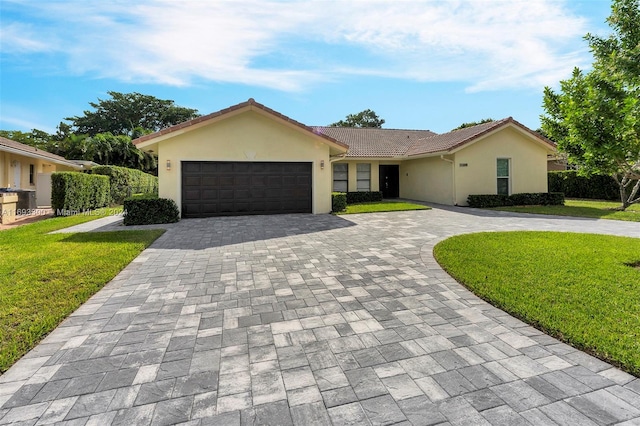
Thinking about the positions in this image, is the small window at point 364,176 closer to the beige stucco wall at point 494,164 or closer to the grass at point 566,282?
the beige stucco wall at point 494,164

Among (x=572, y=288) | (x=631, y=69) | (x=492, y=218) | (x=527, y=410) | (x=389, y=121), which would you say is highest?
(x=389, y=121)

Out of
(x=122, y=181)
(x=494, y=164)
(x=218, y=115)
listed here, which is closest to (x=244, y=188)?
(x=218, y=115)

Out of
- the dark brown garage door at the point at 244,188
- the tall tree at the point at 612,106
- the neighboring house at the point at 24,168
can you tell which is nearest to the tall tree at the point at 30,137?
the neighboring house at the point at 24,168

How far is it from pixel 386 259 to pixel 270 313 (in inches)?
123

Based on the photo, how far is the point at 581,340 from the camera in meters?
2.98

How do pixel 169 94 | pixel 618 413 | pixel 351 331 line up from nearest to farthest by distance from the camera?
pixel 618 413, pixel 351 331, pixel 169 94

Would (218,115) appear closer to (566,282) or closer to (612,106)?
(612,106)

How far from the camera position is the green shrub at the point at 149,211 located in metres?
10.6

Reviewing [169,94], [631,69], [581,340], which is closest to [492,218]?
[631,69]

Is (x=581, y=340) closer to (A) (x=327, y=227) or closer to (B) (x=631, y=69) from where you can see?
(B) (x=631, y=69)

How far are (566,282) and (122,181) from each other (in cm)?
2192

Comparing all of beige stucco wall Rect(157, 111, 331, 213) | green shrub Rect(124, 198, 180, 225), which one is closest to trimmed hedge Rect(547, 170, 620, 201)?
beige stucco wall Rect(157, 111, 331, 213)

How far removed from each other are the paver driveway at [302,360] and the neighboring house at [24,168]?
51.0 ft

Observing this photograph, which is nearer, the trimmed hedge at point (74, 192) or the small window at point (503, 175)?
the trimmed hedge at point (74, 192)
